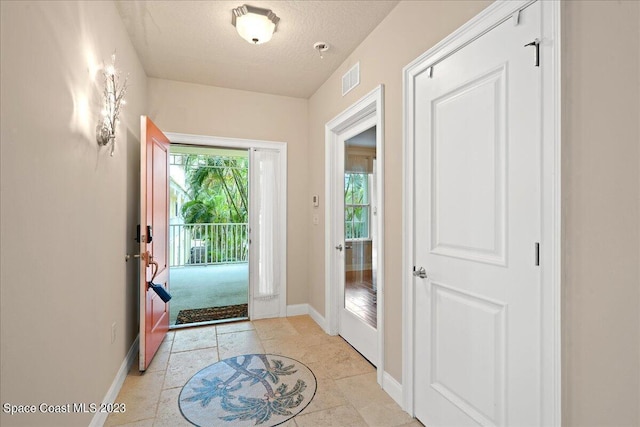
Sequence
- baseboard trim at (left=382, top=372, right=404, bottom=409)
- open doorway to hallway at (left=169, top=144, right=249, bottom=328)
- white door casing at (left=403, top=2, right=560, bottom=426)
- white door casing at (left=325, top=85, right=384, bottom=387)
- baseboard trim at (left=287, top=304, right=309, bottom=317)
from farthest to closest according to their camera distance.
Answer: open doorway to hallway at (left=169, top=144, right=249, bottom=328) → baseboard trim at (left=287, top=304, right=309, bottom=317) → white door casing at (left=325, top=85, right=384, bottom=387) → baseboard trim at (left=382, top=372, right=404, bottom=409) → white door casing at (left=403, top=2, right=560, bottom=426)

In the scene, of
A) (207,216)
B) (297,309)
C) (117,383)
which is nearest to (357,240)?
(297,309)

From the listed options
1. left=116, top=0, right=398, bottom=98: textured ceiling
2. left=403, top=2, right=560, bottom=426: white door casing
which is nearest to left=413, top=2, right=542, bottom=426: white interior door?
left=403, top=2, right=560, bottom=426: white door casing

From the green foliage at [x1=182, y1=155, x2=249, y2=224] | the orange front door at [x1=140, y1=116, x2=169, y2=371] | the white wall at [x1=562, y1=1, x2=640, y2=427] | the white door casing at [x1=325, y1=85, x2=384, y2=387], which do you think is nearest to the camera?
the white wall at [x1=562, y1=1, x2=640, y2=427]

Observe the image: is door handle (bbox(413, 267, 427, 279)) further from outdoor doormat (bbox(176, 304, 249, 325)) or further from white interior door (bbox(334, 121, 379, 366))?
outdoor doormat (bbox(176, 304, 249, 325))

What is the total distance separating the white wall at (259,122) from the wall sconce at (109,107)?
1359 mm

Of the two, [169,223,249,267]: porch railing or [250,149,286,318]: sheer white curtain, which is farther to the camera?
[169,223,249,267]: porch railing

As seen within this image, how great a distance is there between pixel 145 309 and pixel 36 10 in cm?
207

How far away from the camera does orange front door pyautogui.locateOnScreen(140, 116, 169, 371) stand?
250 centimetres

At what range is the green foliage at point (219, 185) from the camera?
7.37 m

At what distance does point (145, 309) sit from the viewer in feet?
8.27

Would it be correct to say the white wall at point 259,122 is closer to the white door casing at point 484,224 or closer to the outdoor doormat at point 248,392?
the outdoor doormat at point 248,392

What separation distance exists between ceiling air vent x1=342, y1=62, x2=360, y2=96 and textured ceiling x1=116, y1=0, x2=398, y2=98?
18 centimetres

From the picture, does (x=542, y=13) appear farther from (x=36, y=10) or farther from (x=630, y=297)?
(x=36, y=10)

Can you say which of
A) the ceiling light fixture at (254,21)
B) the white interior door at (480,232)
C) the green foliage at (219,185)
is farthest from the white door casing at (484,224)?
the green foliage at (219,185)
